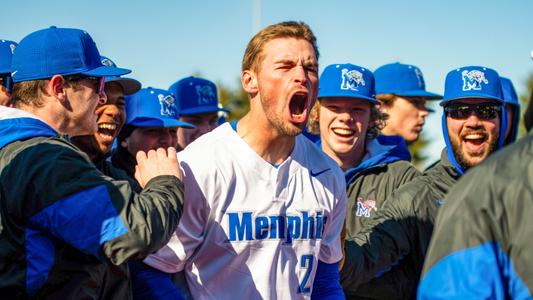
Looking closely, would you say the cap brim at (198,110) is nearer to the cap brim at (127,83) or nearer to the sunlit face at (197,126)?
the sunlit face at (197,126)

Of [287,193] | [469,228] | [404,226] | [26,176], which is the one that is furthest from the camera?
[404,226]

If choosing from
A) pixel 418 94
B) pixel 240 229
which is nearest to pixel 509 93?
pixel 418 94

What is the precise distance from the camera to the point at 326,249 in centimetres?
426

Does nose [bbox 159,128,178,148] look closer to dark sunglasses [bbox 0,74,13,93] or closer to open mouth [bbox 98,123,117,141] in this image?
open mouth [bbox 98,123,117,141]

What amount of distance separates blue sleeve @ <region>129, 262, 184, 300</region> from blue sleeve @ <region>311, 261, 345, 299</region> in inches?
33.1

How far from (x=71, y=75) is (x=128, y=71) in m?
0.64

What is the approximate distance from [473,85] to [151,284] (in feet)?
9.71

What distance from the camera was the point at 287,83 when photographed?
4086 millimetres

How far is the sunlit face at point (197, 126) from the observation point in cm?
813

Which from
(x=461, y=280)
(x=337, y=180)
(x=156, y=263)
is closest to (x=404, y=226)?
(x=337, y=180)

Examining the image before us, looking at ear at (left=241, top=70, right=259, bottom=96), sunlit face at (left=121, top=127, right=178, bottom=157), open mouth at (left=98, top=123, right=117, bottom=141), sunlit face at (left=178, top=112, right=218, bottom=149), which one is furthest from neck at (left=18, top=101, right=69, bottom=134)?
sunlit face at (left=178, top=112, right=218, bottom=149)

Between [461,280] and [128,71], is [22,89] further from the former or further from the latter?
[461,280]

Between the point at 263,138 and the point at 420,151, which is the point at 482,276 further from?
the point at 420,151

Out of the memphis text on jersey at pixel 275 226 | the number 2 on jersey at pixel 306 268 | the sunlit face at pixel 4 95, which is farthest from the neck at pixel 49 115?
the sunlit face at pixel 4 95
